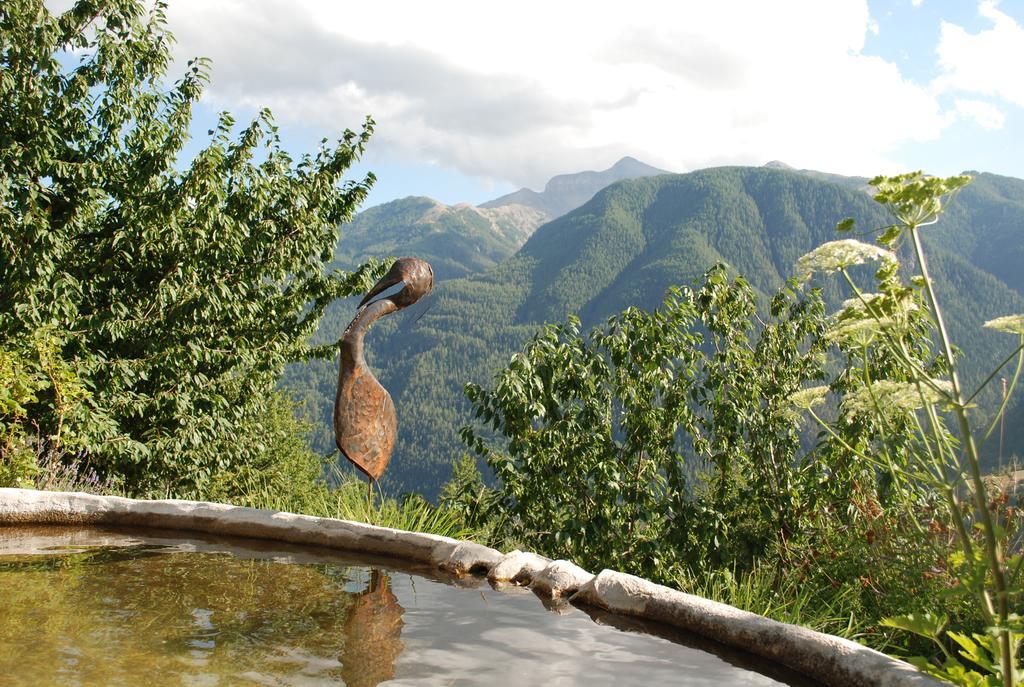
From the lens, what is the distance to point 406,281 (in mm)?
6039

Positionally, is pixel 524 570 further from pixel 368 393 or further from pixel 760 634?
pixel 368 393

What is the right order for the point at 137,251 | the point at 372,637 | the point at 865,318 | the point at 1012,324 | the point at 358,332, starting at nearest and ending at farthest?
1. the point at 1012,324
2. the point at 865,318
3. the point at 372,637
4. the point at 358,332
5. the point at 137,251

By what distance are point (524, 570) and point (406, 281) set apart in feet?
7.39

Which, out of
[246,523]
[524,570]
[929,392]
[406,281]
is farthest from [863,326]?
[246,523]

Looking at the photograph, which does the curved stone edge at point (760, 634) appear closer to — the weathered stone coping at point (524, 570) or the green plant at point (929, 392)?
the weathered stone coping at point (524, 570)

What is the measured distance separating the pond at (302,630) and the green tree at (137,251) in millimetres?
4361

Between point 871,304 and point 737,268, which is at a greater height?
point 737,268

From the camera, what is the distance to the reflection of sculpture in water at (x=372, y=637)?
3230 mm

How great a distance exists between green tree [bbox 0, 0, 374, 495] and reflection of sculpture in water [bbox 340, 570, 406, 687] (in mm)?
5329

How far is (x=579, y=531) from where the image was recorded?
6801 millimetres

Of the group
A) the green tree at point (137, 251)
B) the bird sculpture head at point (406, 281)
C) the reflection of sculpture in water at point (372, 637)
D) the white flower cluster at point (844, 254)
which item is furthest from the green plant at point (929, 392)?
the green tree at point (137, 251)

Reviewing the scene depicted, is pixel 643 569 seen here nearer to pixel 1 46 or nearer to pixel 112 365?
pixel 112 365

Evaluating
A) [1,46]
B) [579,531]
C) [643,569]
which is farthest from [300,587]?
[1,46]

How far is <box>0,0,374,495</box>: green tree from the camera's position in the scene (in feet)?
29.9
